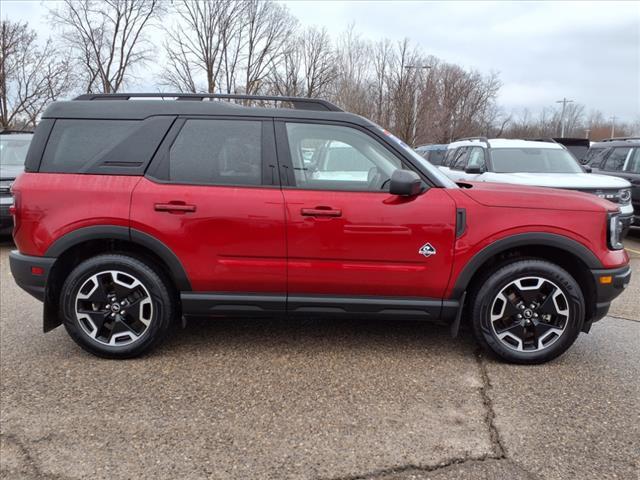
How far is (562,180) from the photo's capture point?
729 centimetres

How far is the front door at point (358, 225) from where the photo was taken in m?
3.32

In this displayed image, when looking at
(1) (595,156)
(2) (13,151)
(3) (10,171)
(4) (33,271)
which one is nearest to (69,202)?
(4) (33,271)

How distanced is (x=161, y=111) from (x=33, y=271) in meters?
1.47

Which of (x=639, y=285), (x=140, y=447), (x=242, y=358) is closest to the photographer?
(x=140, y=447)

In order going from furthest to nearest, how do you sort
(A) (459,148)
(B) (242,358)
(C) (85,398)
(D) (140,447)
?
(A) (459,148), (B) (242,358), (C) (85,398), (D) (140,447)

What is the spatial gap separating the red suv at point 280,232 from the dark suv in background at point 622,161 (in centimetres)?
668

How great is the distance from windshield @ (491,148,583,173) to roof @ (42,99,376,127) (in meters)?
5.56

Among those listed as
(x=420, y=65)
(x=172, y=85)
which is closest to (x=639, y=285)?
(x=420, y=65)

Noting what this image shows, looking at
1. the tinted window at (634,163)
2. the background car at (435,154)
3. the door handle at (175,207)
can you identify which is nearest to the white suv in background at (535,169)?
the tinted window at (634,163)

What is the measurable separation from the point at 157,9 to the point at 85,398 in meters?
30.4

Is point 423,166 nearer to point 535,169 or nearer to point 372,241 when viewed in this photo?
point 372,241

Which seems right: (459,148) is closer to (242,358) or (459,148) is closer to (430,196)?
(430,196)

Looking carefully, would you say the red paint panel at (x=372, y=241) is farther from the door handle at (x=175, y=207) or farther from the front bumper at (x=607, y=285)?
the front bumper at (x=607, y=285)

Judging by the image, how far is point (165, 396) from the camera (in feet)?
10.1
